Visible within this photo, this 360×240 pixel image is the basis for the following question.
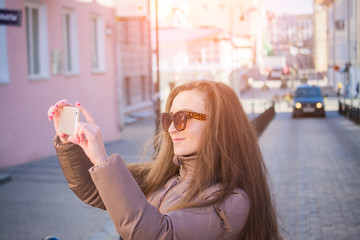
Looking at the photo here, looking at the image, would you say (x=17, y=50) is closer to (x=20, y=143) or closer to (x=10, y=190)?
(x=20, y=143)

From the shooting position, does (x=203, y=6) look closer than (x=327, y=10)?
No

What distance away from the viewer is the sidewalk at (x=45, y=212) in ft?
22.5

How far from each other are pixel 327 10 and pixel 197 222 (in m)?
14.5

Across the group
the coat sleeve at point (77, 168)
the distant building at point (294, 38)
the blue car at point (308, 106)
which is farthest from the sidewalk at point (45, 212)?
the blue car at point (308, 106)

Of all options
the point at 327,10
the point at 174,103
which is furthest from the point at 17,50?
the point at 174,103

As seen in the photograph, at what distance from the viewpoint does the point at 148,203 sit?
1.95m

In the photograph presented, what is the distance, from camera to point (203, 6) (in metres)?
55.9

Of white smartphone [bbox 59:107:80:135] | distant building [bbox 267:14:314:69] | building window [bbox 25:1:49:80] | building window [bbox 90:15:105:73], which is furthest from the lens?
building window [bbox 90:15:105:73]

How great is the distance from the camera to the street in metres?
6.79

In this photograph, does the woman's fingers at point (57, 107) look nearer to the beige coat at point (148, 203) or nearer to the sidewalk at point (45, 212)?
the beige coat at point (148, 203)

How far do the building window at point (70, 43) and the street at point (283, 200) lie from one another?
9.00 feet

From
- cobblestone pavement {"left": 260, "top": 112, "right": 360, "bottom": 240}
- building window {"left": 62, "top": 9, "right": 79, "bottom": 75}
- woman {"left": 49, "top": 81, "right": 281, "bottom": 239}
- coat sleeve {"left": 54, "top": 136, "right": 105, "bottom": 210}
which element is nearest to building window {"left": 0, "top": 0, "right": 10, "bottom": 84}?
building window {"left": 62, "top": 9, "right": 79, "bottom": 75}

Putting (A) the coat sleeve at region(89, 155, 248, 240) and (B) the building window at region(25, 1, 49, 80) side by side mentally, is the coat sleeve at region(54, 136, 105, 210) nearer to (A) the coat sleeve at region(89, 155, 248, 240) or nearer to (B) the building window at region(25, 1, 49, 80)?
→ (A) the coat sleeve at region(89, 155, 248, 240)

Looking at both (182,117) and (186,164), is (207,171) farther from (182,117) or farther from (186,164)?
(182,117)
